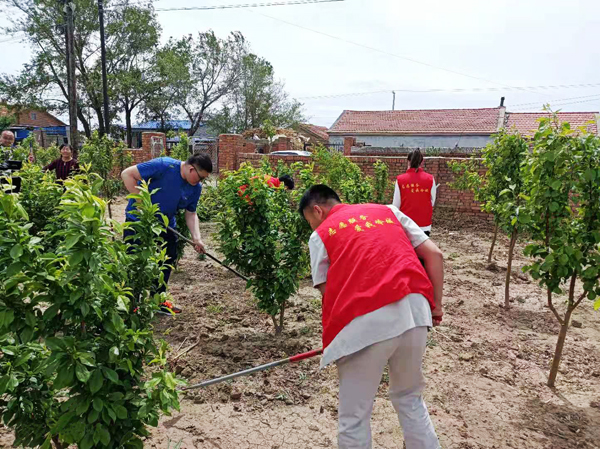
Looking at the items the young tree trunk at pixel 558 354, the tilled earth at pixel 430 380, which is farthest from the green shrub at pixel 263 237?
the young tree trunk at pixel 558 354

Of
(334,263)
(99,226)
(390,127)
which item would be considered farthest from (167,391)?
(390,127)

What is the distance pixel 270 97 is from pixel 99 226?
112 ft

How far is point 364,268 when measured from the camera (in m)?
1.85

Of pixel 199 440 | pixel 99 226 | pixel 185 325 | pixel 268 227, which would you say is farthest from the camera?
pixel 185 325

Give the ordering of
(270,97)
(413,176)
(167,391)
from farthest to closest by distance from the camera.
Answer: (270,97)
(413,176)
(167,391)

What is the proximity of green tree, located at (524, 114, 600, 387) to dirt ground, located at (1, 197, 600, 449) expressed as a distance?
35.3 inches

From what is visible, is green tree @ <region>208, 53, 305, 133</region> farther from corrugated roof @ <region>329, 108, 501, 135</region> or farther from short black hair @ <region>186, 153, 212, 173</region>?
short black hair @ <region>186, 153, 212, 173</region>

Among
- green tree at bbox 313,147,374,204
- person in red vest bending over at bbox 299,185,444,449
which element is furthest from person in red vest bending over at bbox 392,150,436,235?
person in red vest bending over at bbox 299,185,444,449

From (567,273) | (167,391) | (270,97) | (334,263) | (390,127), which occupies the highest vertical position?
(270,97)

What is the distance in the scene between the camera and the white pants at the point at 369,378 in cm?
187

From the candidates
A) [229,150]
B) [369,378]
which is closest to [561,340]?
[369,378]

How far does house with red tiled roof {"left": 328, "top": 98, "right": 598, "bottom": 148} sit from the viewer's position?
27312 mm

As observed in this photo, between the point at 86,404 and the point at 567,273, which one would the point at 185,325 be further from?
the point at 567,273

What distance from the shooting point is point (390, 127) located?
30.8m
